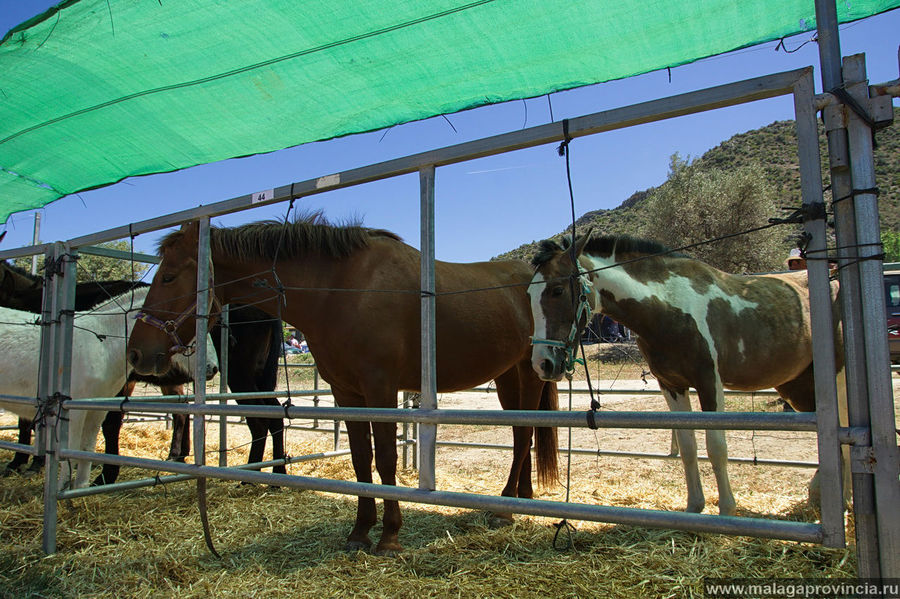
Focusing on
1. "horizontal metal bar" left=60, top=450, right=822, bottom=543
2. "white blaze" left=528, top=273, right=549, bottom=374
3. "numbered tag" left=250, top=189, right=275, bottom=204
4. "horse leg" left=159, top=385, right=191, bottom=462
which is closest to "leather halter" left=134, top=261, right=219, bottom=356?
"numbered tag" left=250, top=189, right=275, bottom=204

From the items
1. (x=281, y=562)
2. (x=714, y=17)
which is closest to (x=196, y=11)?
(x=714, y=17)

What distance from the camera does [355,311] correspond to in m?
3.24

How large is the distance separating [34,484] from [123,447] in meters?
1.83

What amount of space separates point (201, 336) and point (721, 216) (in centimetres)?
2095

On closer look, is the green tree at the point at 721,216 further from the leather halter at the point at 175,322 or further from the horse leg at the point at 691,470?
the leather halter at the point at 175,322

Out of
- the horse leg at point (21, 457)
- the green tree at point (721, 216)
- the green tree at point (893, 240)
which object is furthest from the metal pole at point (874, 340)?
the green tree at point (893, 240)

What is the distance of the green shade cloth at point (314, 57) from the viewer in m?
2.37

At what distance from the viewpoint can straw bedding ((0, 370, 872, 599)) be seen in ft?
8.32

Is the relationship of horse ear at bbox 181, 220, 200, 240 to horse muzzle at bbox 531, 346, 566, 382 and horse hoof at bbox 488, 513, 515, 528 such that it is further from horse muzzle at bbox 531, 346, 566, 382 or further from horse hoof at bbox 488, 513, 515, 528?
horse hoof at bbox 488, 513, 515, 528

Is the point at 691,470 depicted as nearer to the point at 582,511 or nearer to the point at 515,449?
the point at 515,449

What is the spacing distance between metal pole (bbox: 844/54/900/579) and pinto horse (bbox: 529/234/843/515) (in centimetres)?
185

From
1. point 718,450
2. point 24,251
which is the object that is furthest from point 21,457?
point 718,450

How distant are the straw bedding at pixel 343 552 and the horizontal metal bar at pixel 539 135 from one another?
1.93 m

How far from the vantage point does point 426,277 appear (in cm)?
222
